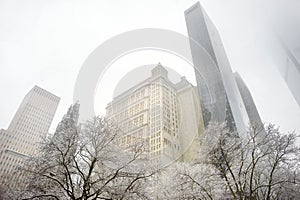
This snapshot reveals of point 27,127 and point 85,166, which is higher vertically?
point 27,127

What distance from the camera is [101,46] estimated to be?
470 inches

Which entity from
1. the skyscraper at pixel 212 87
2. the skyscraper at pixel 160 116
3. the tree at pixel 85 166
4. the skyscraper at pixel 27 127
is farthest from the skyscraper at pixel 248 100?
the tree at pixel 85 166

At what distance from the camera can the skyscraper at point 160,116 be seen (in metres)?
14.1

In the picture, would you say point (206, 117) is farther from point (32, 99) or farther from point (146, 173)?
point (32, 99)

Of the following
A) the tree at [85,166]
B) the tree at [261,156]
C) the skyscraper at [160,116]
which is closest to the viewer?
the tree at [85,166]

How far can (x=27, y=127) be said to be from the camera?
72.6m

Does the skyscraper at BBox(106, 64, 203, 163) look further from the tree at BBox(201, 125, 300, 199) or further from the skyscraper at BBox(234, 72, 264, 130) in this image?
the skyscraper at BBox(234, 72, 264, 130)

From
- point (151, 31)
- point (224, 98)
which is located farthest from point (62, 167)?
point (224, 98)

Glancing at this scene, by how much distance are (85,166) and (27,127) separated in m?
76.4

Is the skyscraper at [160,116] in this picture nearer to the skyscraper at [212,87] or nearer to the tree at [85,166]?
the tree at [85,166]

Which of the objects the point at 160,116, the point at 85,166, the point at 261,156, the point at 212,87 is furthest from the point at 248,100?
the point at 85,166

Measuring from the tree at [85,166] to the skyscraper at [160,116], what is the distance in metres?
2.24

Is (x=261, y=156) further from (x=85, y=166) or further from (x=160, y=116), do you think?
(x=160, y=116)

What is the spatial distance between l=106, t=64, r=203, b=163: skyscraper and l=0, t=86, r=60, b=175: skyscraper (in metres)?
43.1
